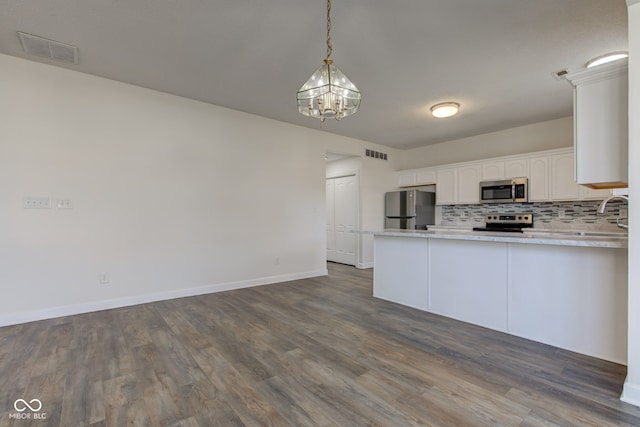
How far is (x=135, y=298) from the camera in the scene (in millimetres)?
3625

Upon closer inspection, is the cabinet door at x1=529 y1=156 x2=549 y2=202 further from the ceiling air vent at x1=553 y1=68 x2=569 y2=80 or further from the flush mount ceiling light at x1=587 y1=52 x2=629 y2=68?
the flush mount ceiling light at x1=587 y1=52 x2=629 y2=68

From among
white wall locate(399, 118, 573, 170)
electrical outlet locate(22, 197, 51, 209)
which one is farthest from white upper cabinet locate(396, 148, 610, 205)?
electrical outlet locate(22, 197, 51, 209)

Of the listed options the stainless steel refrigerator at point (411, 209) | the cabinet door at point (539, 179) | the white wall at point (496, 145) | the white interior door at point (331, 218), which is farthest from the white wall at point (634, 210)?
the white interior door at point (331, 218)

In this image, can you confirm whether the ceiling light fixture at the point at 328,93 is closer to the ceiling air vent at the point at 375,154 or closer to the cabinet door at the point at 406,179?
the ceiling air vent at the point at 375,154

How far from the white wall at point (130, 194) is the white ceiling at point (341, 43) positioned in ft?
1.14

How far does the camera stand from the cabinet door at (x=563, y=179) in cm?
443

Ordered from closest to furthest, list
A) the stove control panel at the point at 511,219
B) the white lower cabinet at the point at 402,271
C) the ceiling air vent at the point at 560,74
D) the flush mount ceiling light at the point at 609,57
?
the flush mount ceiling light at the point at 609,57 → the ceiling air vent at the point at 560,74 → the white lower cabinet at the point at 402,271 → the stove control panel at the point at 511,219

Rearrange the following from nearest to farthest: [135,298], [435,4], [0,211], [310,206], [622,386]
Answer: [622,386] < [435,4] < [0,211] < [135,298] < [310,206]

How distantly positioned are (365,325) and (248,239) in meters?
2.39

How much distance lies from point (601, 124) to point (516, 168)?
3.21m

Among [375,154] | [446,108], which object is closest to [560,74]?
[446,108]

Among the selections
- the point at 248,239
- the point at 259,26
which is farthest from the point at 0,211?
the point at 259,26

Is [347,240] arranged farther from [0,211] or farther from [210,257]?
[0,211]

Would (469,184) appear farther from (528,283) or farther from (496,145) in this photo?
(528,283)
